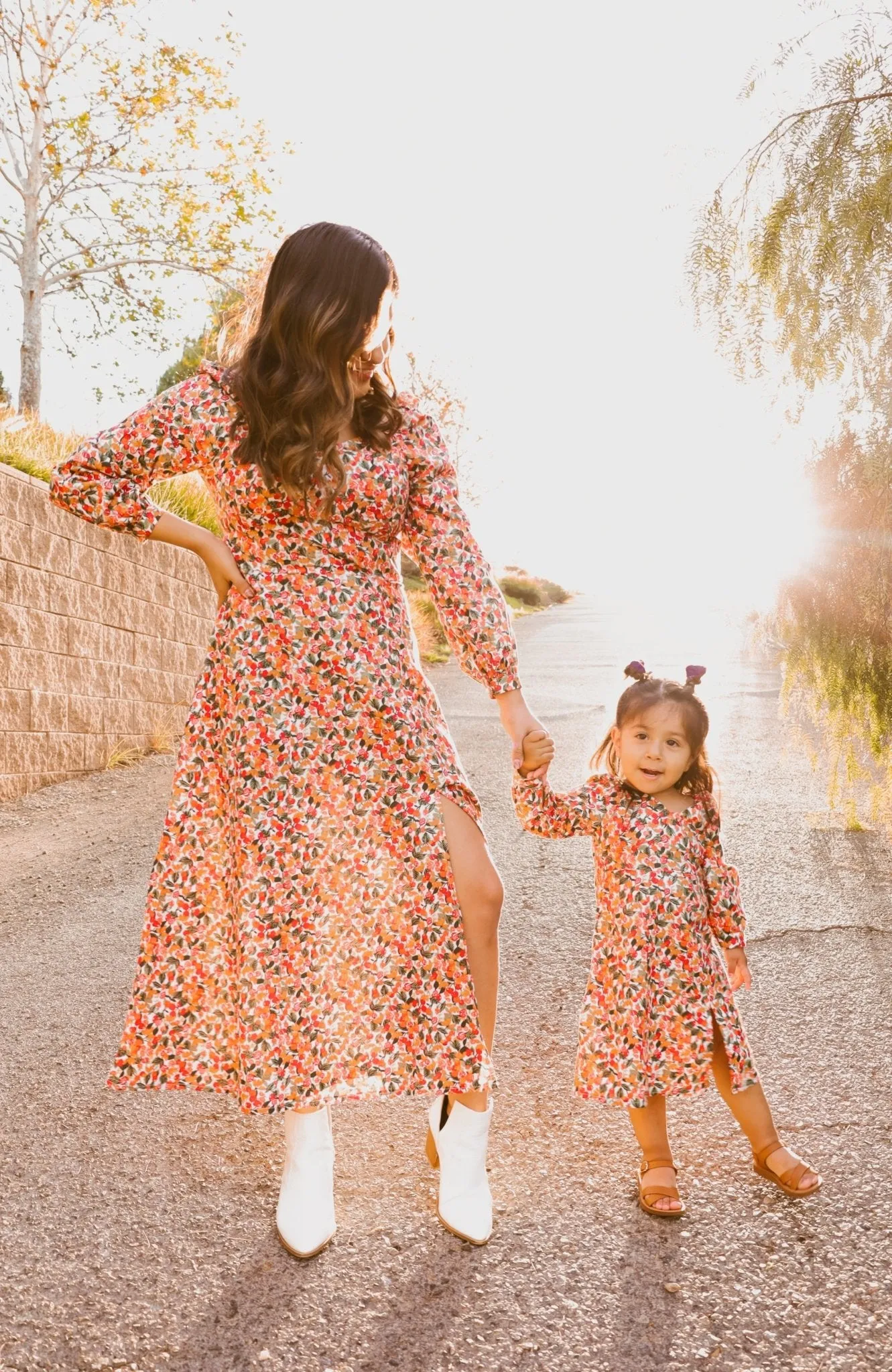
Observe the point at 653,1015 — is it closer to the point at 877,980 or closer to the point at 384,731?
the point at 384,731

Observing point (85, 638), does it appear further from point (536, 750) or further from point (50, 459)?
point (536, 750)

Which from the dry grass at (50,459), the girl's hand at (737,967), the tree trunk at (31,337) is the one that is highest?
the tree trunk at (31,337)

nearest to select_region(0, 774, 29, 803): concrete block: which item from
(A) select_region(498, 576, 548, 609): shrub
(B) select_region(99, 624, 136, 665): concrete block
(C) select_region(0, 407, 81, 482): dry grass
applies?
(B) select_region(99, 624, 136, 665): concrete block

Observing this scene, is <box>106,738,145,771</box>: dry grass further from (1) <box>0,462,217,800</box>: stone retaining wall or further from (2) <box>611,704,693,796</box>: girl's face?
(2) <box>611,704,693,796</box>: girl's face

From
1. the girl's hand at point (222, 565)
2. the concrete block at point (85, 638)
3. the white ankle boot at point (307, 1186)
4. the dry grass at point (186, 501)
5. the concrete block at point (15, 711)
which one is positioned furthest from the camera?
the dry grass at point (186, 501)

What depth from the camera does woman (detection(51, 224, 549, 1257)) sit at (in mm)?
2088

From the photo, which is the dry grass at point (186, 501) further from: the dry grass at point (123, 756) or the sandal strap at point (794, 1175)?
the sandal strap at point (794, 1175)

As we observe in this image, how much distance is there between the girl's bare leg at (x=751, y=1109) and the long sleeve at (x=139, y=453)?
162cm

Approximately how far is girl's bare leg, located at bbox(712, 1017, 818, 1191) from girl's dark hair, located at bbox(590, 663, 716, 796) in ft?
1.69

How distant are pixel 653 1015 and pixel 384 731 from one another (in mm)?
852

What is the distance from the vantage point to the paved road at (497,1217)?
5.92 ft

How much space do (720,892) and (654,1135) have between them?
0.53 m

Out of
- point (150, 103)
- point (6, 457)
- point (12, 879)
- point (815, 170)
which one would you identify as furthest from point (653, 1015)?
point (150, 103)

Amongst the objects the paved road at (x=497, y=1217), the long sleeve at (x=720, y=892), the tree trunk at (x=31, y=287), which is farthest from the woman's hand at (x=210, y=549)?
the tree trunk at (x=31, y=287)
